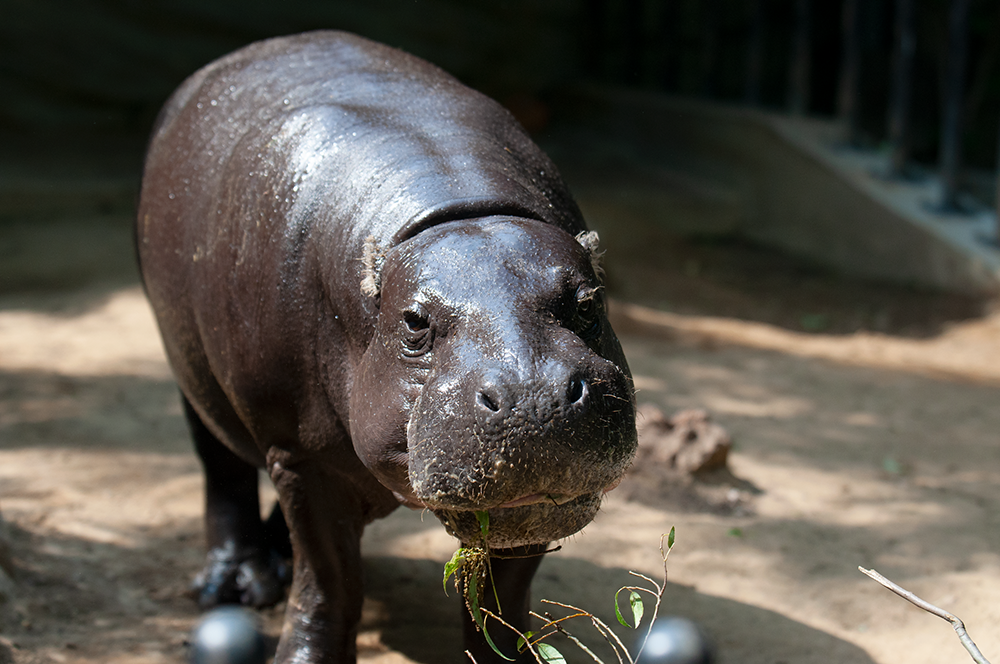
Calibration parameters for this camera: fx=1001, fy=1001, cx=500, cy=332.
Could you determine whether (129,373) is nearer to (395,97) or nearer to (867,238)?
(395,97)

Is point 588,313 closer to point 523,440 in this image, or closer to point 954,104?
point 523,440

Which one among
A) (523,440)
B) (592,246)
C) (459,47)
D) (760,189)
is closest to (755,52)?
(760,189)

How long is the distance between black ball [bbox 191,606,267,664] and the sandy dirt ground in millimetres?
218

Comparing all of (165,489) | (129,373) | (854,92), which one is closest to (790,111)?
(854,92)

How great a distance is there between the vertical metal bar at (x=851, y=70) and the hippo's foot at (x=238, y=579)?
24.9 ft

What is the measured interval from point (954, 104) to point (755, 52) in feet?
10.1

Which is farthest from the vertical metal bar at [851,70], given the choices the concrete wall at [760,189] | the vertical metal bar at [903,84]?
the vertical metal bar at [903,84]

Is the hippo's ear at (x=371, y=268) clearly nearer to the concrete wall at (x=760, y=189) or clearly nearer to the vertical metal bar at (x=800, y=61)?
the concrete wall at (x=760, y=189)

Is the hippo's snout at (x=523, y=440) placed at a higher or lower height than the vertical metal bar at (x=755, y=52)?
higher

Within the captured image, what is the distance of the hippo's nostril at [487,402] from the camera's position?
2227 millimetres

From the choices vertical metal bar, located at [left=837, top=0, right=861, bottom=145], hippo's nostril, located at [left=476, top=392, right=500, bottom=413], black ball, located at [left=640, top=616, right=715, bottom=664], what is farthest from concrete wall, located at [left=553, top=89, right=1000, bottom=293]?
hippo's nostril, located at [left=476, top=392, right=500, bottom=413]

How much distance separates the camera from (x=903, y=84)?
8.59 meters

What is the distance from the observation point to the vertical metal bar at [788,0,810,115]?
396 inches

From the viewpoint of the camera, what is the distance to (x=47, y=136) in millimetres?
10617
